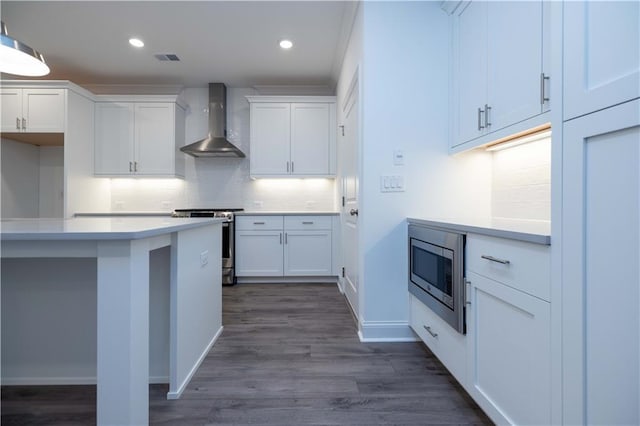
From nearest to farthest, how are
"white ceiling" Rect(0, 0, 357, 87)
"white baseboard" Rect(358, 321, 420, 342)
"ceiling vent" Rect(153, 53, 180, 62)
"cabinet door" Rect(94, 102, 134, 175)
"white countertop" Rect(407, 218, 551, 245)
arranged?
"white countertop" Rect(407, 218, 551, 245) < "white baseboard" Rect(358, 321, 420, 342) < "white ceiling" Rect(0, 0, 357, 87) < "ceiling vent" Rect(153, 53, 180, 62) < "cabinet door" Rect(94, 102, 134, 175)

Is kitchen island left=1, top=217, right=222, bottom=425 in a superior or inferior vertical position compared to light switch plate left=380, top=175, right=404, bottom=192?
inferior

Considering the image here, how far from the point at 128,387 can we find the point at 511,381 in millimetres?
1342

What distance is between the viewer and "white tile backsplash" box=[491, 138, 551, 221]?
5.93 feet

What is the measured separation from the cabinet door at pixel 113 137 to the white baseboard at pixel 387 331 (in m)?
3.70

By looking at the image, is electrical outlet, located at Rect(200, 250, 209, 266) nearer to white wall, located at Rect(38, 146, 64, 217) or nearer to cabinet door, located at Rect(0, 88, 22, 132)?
cabinet door, located at Rect(0, 88, 22, 132)

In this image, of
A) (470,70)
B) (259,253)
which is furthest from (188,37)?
(470,70)

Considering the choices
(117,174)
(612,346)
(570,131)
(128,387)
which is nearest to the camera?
(612,346)

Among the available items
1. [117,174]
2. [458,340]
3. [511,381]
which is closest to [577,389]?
[511,381]

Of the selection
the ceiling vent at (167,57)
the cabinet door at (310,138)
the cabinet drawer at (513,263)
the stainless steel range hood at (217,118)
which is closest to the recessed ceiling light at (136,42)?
the ceiling vent at (167,57)

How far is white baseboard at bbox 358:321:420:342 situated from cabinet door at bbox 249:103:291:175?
2552mm

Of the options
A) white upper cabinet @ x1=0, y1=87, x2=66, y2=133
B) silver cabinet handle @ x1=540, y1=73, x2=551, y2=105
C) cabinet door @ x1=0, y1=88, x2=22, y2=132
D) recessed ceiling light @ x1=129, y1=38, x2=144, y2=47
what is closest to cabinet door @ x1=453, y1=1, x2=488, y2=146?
silver cabinet handle @ x1=540, y1=73, x2=551, y2=105

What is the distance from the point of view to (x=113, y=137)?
425 cm

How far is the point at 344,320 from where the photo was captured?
9.07 feet

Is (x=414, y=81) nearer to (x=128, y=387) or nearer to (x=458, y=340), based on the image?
(x=458, y=340)
